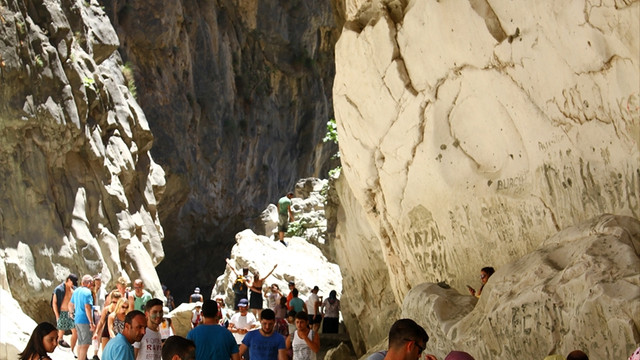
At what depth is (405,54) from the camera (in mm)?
8914

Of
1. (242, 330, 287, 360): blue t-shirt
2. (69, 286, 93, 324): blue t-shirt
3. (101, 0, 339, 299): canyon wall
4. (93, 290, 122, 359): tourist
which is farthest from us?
(101, 0, 339, 299): canyon wall

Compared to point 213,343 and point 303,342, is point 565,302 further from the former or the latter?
point 303,342

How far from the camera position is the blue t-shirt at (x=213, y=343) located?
239 inches

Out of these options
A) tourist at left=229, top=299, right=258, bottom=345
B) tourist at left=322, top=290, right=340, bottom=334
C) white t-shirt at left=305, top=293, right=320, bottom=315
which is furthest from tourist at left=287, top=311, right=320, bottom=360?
white t-shirt at left=305, top=293, right=320, bottom=315

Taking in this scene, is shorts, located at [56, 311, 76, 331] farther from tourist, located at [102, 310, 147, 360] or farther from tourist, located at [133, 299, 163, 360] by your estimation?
tourist, located at [102, 310, 147, 360]

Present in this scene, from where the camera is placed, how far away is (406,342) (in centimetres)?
412

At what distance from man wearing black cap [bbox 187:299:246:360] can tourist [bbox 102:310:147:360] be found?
97cm

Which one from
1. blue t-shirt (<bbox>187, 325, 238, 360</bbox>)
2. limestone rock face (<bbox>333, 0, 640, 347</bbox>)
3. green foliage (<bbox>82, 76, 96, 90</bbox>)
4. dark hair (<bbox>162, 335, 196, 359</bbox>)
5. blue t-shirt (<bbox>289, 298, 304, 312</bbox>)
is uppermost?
green foliage (<bbox>82, 76, 96, 90</bbox>)

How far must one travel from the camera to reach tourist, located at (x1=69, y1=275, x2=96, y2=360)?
401 inches

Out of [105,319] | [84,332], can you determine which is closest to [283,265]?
[84,332]

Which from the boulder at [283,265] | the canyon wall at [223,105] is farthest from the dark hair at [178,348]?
the canyon wall at [223,105]

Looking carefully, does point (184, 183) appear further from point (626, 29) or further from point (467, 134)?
point (626, 29)

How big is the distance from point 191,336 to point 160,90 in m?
25.5

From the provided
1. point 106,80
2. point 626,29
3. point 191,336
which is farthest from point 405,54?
point 106,80
